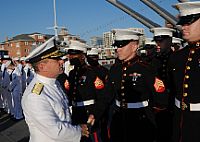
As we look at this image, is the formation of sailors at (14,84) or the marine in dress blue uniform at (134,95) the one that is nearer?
the marine in dress blue uniform at (134,95)

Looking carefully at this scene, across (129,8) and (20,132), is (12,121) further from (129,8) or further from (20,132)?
(129,8)

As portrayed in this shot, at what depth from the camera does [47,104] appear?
8.34 feet

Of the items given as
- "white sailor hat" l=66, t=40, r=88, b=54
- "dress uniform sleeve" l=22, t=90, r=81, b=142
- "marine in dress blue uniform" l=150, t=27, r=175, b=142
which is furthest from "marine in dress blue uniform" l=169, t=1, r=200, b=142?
"white sailor hat" l=66, t=40, r=88, b=54

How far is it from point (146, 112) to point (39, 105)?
5.52 ft

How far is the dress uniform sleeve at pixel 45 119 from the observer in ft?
8.06

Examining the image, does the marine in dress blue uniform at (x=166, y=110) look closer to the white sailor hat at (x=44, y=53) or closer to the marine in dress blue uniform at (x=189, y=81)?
the marine in dress blue uniform at (x=189, y=81)

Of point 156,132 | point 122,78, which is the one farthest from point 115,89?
point 156,132

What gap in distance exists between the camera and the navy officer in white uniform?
248 centimetres

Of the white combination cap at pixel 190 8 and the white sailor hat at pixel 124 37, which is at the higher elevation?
the white combination cap at pixel 190 8

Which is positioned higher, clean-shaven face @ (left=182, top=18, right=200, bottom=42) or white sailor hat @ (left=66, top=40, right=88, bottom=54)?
clean-shaven face @ (left=182, top=18, right=200, bottom=42)

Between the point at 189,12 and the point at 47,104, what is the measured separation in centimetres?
164

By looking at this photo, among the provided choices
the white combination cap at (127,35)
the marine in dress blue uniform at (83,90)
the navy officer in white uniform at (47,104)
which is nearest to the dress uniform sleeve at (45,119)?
the navy officer in white uniform at (47,104)

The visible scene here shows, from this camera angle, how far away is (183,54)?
3.18 meters

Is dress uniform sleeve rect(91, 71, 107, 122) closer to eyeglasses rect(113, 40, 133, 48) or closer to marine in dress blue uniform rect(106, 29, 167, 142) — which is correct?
marine in dress blue uniform rect(106, 29, 167, 142)
